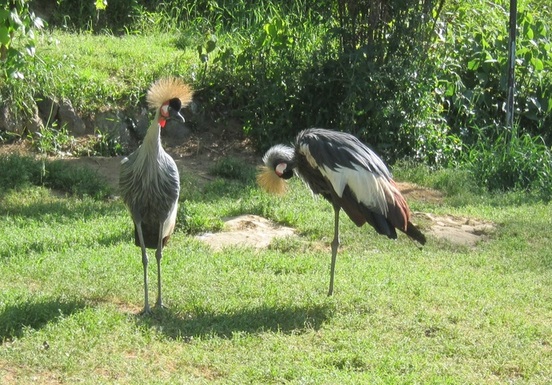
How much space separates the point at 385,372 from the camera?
539cm

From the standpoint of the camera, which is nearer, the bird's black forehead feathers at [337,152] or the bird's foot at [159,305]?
the bird's foot at [159,305]

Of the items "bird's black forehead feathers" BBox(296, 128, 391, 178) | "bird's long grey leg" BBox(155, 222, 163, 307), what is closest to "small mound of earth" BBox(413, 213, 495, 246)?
"bird's black forehead feathers" BBox(296, 128, 391, 178)

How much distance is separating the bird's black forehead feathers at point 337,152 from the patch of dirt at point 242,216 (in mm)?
1530

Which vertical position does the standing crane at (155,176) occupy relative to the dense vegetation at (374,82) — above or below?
below

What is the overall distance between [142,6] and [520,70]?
5.45m

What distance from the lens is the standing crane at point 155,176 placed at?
6.44 meters

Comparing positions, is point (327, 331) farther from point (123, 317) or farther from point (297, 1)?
point (297, 1)

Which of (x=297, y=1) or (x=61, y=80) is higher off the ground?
(x=297, y=1)

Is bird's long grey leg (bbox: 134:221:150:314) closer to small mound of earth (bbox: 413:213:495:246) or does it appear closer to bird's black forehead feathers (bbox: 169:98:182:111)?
bird's black forehead feathers (bbox: 169:98:182:111)

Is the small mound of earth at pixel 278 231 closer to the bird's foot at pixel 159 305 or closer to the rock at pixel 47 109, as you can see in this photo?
the bird's foot at pixel 159 305

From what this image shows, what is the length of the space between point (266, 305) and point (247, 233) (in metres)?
1.95

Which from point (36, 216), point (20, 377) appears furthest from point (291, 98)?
point (20, 377)

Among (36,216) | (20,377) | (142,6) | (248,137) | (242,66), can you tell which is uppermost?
(142,6)

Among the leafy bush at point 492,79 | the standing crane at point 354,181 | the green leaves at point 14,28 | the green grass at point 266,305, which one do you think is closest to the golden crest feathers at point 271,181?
the standing crane at point 354,181
